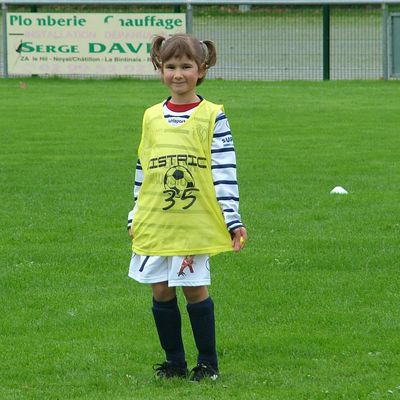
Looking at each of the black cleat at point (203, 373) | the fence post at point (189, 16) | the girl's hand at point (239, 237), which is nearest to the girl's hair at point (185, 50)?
the girl's hand at point (239, 237)

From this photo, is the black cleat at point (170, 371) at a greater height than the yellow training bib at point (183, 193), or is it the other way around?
the yellow training bib at point (183, 193)

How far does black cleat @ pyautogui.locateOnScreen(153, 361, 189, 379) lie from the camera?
6.27 meters

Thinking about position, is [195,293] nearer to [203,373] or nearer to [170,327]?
[170,327]

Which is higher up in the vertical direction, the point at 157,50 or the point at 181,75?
the point at 157,50

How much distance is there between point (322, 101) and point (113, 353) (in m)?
16.3

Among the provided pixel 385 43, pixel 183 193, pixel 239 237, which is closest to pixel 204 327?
pixel 239 237

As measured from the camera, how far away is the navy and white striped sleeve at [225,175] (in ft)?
19.5

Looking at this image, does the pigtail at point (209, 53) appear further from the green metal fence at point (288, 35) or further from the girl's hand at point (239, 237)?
the green metal fence at point (288, 35)

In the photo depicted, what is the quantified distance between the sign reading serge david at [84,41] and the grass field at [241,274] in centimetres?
1003

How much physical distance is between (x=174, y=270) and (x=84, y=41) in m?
22.7

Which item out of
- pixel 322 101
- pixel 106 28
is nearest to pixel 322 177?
pixel 322 101

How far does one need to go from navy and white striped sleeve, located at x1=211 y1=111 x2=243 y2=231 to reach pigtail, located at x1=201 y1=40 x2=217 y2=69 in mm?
268

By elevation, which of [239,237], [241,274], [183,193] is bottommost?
[241,274]

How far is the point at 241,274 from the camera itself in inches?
349
